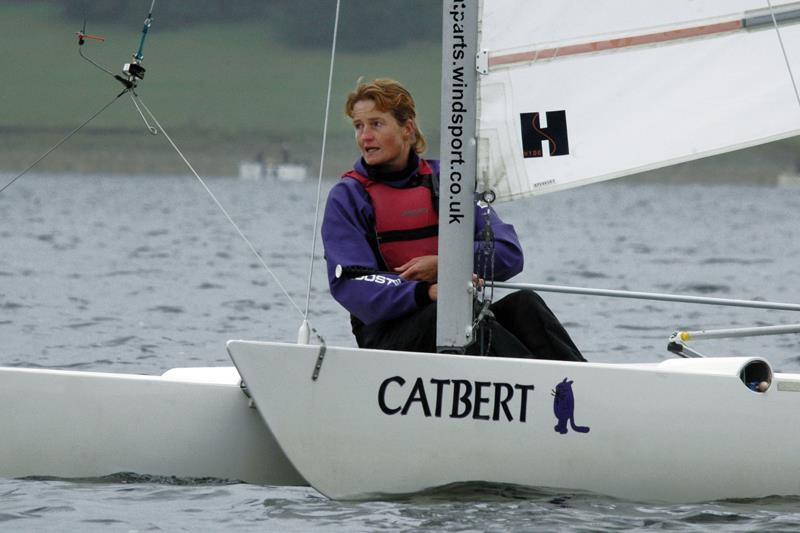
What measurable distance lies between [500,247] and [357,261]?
0.45 metres

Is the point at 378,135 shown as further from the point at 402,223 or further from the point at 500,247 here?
the point at 500,247

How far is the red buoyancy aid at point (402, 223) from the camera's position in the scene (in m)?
4.73

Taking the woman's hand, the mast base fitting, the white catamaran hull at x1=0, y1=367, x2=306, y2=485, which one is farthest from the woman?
the mast base fitting

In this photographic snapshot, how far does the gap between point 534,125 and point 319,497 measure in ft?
4.48

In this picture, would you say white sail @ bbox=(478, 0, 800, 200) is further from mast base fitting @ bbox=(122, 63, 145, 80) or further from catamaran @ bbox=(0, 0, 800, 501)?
mast base fitting @ bbox=(122, 63, 145, 80)

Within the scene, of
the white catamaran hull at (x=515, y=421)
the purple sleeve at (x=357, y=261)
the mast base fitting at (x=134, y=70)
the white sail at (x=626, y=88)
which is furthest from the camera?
the mast base fitting at (x=134, y=70)

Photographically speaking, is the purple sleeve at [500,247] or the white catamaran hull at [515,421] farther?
the purple sleeve at [500,247]

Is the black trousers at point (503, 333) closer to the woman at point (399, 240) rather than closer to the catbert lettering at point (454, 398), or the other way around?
the woman at point (399, 240)

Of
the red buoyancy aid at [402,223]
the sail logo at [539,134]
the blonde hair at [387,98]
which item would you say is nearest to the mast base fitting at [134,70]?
the blonde hair at [387,98]

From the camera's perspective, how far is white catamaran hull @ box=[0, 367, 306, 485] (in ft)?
15.6

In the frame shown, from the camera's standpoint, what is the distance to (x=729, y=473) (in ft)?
14.8

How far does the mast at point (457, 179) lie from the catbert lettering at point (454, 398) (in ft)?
0.53

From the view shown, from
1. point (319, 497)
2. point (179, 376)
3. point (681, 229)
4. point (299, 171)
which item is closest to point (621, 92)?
point (319, 497)

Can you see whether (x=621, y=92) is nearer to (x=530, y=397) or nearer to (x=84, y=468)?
(x=530, y=397)
